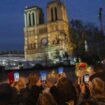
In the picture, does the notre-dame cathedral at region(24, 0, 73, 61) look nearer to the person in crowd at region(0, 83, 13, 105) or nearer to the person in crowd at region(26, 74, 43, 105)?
the person in crowd at region(26, 74, 43, 105)

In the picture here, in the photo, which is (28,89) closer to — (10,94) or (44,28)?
(10,94)

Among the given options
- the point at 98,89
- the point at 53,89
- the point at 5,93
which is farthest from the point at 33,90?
the point at 5,93

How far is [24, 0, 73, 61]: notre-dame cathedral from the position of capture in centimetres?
13025

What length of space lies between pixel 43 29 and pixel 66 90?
433ft

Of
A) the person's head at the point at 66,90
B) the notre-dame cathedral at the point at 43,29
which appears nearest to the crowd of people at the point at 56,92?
the person's head at the point at 66,90

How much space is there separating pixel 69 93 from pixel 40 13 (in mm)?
137996

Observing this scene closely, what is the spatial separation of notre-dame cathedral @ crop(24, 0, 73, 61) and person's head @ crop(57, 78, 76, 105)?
4629 inches

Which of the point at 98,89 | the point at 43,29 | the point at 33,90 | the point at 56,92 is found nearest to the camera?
the point at 98,89

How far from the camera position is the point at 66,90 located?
7.27m

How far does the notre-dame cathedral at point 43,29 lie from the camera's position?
130250 mm

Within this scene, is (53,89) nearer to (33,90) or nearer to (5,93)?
(33,90)

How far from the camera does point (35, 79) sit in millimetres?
7711

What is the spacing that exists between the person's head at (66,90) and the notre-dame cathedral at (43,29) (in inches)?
4629

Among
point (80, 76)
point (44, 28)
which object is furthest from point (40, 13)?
point (80, 76)
